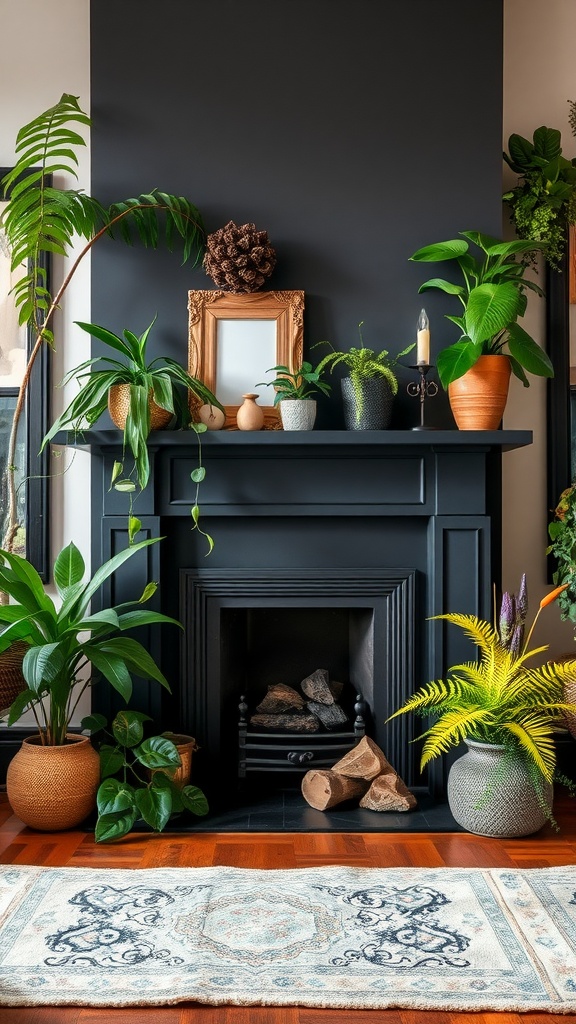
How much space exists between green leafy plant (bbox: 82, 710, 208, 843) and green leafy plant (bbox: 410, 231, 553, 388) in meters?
1.47

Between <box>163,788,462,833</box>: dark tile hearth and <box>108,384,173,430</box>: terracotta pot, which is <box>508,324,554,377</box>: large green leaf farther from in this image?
<box>163,788,462,833</box>: dark tile hearth

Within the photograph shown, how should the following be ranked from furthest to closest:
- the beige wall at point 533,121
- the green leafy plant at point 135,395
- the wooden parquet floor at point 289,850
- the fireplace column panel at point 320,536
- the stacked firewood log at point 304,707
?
the beige wall at point 533,121, the stacked firewood log at point 304,707, the fireplace column panel at point 320,536, the green leafy plant at point 135,395, the wooden parquet floor at point 289,850

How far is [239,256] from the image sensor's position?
2842 millimetres

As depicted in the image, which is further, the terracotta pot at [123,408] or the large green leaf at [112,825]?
the terracotta pot at [123,408]

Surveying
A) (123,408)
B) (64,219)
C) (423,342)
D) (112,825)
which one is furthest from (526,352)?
(112,825)

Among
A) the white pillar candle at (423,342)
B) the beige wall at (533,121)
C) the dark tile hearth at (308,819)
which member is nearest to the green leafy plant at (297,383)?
the white pillar candle at (423,342)

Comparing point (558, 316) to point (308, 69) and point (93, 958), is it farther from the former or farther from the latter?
point (93, 958)

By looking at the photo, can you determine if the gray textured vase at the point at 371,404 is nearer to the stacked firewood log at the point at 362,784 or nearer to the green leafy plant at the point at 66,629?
the green leafy plant at the point at 66,629

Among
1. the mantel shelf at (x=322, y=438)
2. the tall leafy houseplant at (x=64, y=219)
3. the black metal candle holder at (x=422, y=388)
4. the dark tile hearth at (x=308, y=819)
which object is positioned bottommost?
the dark tile hearth at (x=308, y=819)

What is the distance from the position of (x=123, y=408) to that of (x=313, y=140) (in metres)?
1.16

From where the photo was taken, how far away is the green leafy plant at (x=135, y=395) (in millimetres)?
2676

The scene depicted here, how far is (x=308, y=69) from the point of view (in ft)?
9.82

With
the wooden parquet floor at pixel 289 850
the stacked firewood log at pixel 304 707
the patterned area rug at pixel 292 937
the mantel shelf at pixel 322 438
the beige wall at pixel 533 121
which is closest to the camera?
the patterned area rug at pixel 292 937

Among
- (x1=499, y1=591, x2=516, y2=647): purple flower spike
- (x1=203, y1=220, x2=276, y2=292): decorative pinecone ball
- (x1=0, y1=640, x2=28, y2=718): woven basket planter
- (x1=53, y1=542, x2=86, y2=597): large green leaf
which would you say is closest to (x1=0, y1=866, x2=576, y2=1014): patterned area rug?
(x1=0, y1=640, x2=28, y2=718): woven basket planter
